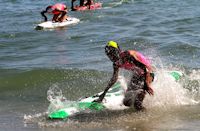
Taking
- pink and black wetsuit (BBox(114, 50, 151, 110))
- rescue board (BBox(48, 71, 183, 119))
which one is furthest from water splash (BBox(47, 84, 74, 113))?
pink and black wetsuit (BBox(114, 50, 151, 110))

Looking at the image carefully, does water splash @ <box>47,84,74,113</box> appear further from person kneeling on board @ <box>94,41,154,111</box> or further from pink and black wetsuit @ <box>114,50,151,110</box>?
pink and black wetsuit @ <box>114,50,151,110</box>

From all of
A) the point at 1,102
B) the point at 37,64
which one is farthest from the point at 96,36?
the point at 1,102

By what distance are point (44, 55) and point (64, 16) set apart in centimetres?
561

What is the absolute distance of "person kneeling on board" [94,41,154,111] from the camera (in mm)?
8362

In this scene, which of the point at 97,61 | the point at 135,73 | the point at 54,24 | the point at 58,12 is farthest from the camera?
the point at 54,24

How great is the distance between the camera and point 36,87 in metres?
11.6

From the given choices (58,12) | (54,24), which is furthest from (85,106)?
(54,24)

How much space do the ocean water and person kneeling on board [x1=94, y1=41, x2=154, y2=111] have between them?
0.30 metres

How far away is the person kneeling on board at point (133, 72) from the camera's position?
8.36 meters

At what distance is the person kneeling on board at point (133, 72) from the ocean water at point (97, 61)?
0.30 metres


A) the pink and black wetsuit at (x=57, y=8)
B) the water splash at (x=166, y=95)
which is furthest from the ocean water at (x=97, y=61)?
the pink and black wetsuit at (x=57, y=8)

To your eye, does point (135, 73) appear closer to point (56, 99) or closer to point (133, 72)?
point (133, 72)

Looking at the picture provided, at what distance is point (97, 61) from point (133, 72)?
449 cm

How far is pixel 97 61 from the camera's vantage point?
13.3 m
